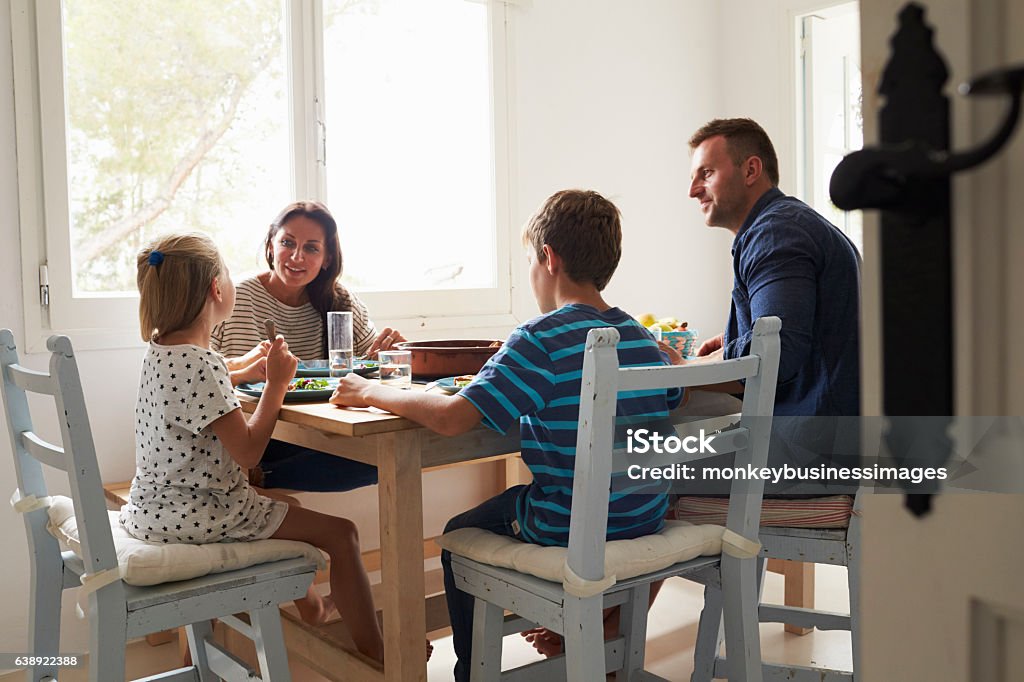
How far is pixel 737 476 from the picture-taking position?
171 centimetres

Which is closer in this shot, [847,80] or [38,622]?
[38,622]

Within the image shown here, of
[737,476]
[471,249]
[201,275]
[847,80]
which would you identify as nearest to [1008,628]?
[737,476]

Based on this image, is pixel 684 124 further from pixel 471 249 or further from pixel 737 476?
pixel 737 476

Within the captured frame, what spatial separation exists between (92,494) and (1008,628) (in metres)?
1.45

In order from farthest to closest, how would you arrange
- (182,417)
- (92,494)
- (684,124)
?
(684,124), (182,417), (92,494)

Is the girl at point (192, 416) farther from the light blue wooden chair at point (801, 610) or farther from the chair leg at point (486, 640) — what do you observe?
the light blue wooden chair at point (801, 610)

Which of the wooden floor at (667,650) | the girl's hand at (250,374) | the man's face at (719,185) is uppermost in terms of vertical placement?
the man's face at (719,185)

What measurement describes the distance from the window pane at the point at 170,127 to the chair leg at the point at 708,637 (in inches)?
68.8

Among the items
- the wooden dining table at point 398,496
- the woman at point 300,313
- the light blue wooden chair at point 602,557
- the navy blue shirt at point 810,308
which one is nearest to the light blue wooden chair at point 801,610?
the light blue wooden chair at point 602,557

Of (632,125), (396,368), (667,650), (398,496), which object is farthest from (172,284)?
(632,125)

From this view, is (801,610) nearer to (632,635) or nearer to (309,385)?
(632,635)

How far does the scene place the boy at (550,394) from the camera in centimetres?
159

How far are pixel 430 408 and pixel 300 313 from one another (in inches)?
48.2

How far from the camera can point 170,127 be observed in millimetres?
2740
